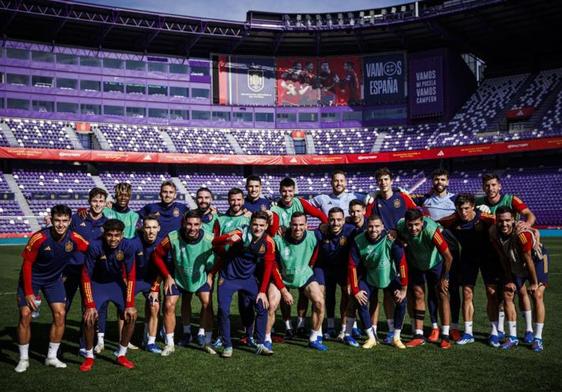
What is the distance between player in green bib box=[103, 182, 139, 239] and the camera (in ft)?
27.7

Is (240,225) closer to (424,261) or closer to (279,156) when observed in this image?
(424,261)

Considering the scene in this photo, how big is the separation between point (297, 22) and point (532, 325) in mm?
46033

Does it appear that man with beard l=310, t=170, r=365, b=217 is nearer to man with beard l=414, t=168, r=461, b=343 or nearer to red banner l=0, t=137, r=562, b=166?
man with beard l=414, t=168, r=461, b=343

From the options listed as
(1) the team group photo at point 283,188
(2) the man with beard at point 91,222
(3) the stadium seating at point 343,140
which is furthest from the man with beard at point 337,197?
Result: (3) the stadium seating at point 343,140

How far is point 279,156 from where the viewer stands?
4766 centimetres

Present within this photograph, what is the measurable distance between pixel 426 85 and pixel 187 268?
4536cm

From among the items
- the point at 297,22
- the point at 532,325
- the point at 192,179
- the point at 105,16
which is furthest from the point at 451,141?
the point at 532,325

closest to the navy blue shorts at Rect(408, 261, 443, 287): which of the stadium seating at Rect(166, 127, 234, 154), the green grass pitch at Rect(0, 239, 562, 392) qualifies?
the green grass pitch at Rect(0, 239, 562, 392)

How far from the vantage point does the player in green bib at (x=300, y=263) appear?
771 centimetres

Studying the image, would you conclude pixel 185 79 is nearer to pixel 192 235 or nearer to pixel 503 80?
pixel 503 80

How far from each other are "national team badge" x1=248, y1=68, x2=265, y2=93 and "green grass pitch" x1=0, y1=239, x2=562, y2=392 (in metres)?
45.0

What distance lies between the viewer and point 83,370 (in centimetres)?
654

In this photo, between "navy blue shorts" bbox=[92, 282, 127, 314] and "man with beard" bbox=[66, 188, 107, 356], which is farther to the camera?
"man with beard" bbox=[66, 188, 107, 356]

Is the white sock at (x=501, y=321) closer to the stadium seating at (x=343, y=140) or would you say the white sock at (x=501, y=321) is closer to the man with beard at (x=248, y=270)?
the man with beard at (x=248, y=270)
